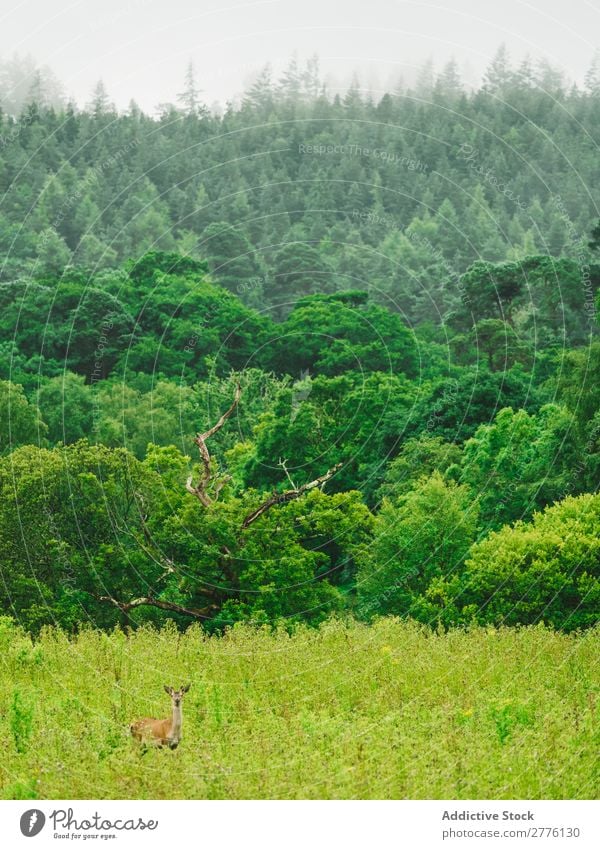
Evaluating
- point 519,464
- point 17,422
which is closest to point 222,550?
point 519,464

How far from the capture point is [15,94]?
8725 cm

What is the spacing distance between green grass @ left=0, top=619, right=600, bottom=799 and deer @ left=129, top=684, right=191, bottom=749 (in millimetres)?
186

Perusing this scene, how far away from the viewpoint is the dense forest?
29719 mm

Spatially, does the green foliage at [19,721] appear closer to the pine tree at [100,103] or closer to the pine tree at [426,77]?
the pine tree at [426,77]

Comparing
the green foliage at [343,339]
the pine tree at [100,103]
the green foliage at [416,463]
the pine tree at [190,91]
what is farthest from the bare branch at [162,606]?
the pine tree at [100,103]

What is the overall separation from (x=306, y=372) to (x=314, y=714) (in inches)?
1888

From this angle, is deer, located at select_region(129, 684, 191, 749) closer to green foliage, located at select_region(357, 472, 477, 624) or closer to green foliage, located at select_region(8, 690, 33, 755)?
green foliage, located at select_region(8, 690, 33, 755)

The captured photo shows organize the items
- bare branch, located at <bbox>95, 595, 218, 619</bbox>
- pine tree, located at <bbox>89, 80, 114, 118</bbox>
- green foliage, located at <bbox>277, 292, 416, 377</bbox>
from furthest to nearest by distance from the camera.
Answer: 1. pine tree, located at <bbox>89, 80, 114, 118</bbox>
2. green foliage, located at <bbox>277, 292, 416, 377</bbox>
3. bare branch, located at <bbox>95, 595, 218, 619</bbox>

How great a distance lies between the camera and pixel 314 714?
51.3 feet

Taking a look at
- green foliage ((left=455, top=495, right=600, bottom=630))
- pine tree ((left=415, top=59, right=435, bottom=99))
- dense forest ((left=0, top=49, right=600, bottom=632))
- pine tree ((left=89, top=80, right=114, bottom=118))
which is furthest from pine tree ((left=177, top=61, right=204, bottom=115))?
green foliage ((left=455, top=495, right=600, bottom=630))

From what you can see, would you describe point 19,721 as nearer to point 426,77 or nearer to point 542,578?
point 542,578

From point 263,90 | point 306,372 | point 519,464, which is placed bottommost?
point 519,464

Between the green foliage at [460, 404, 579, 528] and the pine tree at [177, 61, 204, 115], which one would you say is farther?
the pine tree at [177, 61, 204, 115]

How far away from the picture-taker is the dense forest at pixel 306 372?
29.7 metres
